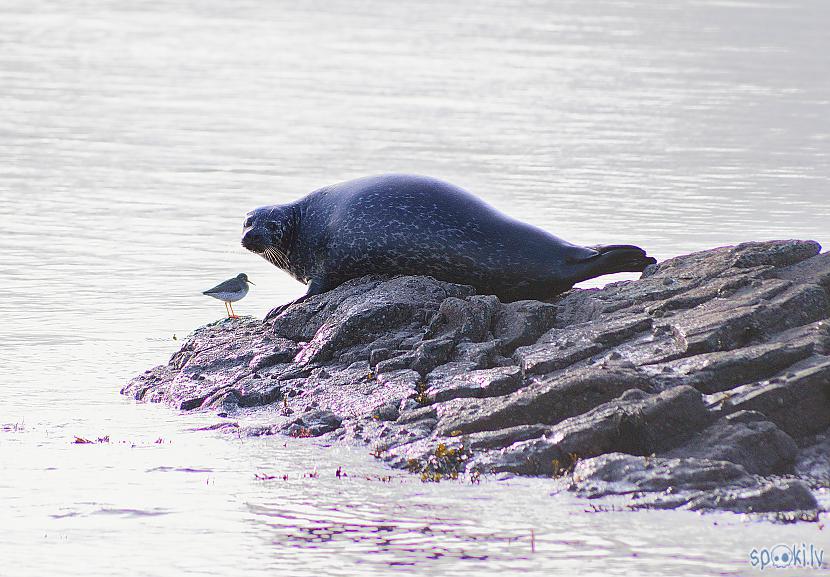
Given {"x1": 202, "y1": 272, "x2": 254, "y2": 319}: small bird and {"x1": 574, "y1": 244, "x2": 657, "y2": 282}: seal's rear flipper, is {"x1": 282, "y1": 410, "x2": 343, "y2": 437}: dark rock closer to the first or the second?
{"x1": 574, "y1": 244, "x2": 657, "y2": 282}: seal's rear flipper

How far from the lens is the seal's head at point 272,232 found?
464 inches

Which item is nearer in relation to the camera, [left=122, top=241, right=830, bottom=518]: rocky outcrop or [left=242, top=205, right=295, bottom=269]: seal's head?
[left=122, top=241, right=830, bottom=518]: rocky outcrop

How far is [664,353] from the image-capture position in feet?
28.8

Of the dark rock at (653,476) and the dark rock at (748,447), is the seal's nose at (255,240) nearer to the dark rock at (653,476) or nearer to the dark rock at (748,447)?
the dark rock at (653,476)

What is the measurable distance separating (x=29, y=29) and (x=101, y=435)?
32.0 metres

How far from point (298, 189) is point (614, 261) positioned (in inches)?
329

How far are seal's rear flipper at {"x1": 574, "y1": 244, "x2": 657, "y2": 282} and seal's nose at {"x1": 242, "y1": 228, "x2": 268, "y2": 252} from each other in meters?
2.69

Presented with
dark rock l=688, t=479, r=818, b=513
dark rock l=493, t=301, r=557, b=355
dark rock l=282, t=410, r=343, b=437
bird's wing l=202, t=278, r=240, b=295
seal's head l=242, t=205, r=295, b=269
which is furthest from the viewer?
bird's wing l=202, t=278, r=240, b=295

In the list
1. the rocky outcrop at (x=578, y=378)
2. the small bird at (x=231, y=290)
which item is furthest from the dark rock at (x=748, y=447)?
the small bird at (x=231, y=290)

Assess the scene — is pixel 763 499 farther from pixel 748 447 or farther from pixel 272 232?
pixel 272 232

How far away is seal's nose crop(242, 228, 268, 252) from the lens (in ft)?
38.8

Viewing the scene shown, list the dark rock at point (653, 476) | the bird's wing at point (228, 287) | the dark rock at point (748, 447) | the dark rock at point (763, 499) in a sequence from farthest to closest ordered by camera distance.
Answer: the bird's wing at point (228, 287) < the dark rock at point (748, 447) < the dark rock at point (653, 476) < the dark rock at point (763, 499)

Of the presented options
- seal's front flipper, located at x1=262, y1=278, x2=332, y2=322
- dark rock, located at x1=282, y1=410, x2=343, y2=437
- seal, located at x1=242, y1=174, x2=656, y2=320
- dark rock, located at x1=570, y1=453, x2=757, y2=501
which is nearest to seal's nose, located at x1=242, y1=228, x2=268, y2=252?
seal, located at x1=242, y1=174, x2=656, y2=320

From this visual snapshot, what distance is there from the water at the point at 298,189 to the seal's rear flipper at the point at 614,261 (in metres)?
2.98
